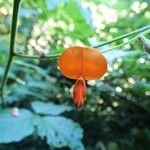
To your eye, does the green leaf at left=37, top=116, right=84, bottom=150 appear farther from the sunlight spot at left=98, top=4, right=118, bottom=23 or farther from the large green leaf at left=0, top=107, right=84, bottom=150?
the sunlight spot at left=98, top=4, right=118, bottom=23

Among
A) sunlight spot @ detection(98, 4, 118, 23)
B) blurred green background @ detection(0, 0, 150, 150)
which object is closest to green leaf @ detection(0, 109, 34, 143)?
blurred green background @ detection(0, 0, 150, 150)

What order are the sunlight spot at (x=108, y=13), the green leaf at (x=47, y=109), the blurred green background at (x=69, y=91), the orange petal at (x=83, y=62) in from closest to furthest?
1. the orange petal at (x=83, y=62)
2. the blurred green background at (x=69, y=91)
3. the green leaf at (x=47, y=109)
4. the sunlight spot at (x=108, y=13)

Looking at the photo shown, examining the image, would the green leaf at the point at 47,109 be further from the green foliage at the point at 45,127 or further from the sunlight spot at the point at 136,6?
the sunlight spot at the point at 136,6

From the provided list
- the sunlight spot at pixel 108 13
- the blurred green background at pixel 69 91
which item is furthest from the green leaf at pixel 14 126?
the sunlight spot at pixel 108 13

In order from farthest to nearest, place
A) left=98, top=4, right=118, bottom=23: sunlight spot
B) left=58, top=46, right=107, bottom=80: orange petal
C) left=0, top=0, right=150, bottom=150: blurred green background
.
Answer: left=98, top=4, right=118, bottom=23: sunlight spot, left=0, top=0, right=150, bottom=150: blurred green background, left=58, top=46, right=107, bottom=80: orange petal

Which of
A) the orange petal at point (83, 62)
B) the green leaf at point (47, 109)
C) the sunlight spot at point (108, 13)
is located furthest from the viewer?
the sunlight spot at point (108, 13)

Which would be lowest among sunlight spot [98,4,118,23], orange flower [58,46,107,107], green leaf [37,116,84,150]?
green leaf [37,116,84,150]

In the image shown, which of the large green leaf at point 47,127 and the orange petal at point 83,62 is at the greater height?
the orange petal at point 83,62

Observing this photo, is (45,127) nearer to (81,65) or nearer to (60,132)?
(60,132)

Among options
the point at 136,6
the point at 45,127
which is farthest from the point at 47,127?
the point at 136,6
